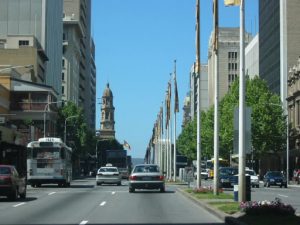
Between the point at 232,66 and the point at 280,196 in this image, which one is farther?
the point at 232,66

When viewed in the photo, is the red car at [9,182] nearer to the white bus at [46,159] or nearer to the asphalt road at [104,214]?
the asphalt road at [104,214]

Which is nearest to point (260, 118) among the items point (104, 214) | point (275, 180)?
point (275, 180)

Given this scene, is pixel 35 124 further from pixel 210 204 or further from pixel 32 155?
pixel 210 204

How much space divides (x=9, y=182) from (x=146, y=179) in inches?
474

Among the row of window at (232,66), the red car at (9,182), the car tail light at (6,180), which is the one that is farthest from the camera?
the row of window at (232,66)

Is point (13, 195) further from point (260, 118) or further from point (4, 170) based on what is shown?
point (260, 118)

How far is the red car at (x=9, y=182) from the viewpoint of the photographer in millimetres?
30031

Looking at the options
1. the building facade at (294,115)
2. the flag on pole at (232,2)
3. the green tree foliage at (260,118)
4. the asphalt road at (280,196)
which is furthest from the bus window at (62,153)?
the building facade at (294,115)

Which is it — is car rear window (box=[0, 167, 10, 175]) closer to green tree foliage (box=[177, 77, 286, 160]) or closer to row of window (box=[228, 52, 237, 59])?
green tree foliage (box=[177, 77, 286, 160])

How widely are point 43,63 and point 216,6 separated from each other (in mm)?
83840

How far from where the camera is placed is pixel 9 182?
30.0 meters

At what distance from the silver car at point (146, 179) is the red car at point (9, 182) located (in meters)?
9.73

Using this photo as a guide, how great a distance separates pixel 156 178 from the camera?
4081 centimetres

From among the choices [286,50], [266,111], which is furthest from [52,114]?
[286,50]
